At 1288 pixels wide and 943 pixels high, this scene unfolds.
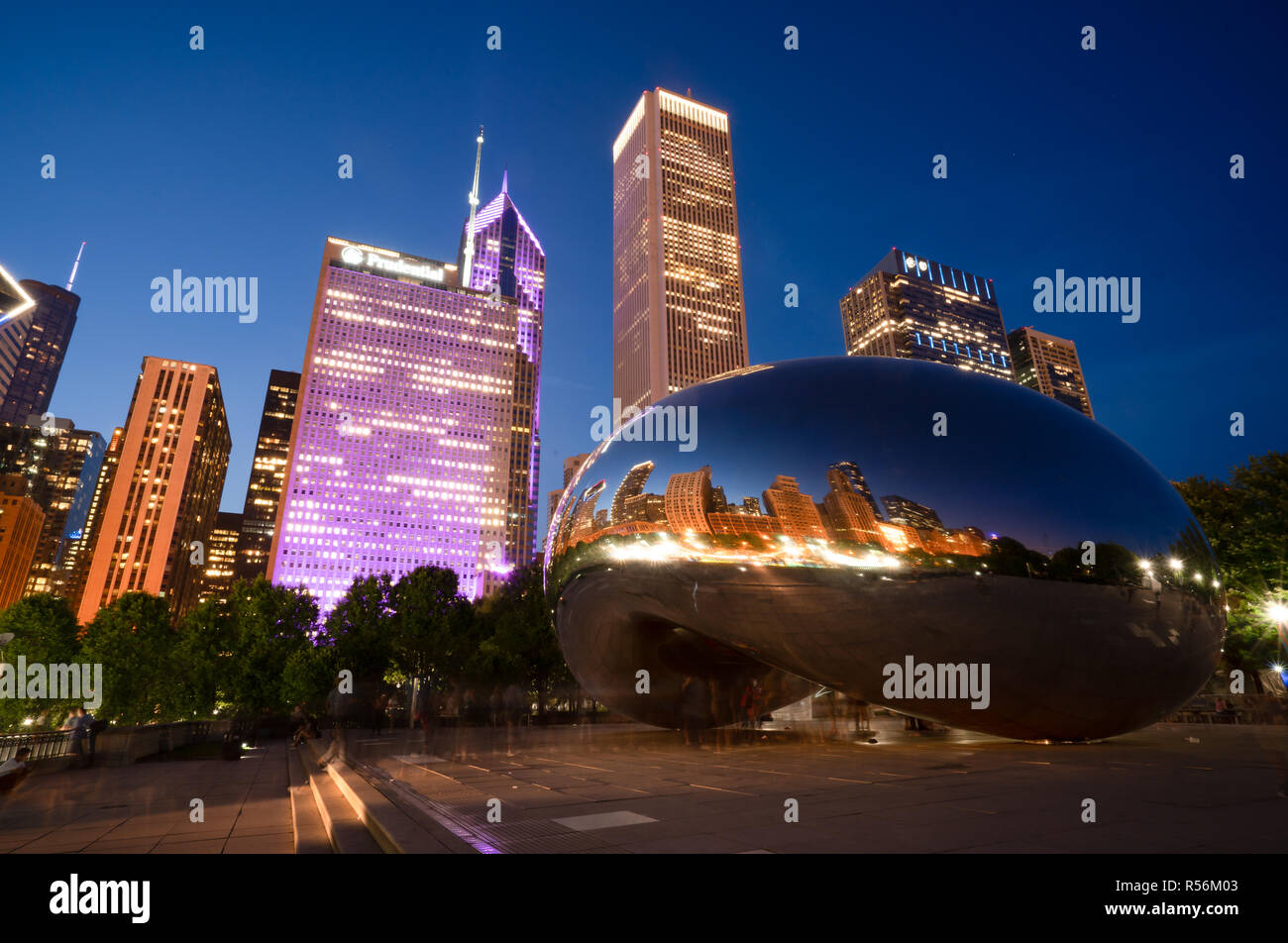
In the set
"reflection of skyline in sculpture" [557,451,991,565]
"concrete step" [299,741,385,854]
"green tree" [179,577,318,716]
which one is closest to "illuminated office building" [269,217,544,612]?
"green tree" [179,577,318,716]

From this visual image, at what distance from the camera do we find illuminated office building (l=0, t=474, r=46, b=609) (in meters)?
132

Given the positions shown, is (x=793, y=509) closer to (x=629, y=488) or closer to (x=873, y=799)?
(x=629, y=488)

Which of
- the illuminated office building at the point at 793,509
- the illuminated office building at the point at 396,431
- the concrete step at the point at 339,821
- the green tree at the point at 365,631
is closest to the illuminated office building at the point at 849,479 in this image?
the illuminated office building at the point at 793,509

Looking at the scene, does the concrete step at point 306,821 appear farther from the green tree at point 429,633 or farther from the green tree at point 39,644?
the green tree at point 39,644

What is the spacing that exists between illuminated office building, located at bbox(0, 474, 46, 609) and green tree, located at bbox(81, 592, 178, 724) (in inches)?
4710

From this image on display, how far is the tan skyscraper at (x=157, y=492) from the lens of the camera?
149125 mm

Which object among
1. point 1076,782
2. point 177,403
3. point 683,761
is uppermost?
point 177,403

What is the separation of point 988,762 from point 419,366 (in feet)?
512

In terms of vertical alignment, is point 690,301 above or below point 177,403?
above

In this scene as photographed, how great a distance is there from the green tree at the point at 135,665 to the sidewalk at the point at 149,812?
959 inches

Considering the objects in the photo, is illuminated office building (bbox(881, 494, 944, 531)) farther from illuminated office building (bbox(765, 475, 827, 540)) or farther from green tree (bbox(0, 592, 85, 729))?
green tree (bbox(0, 592, 85, 729))
